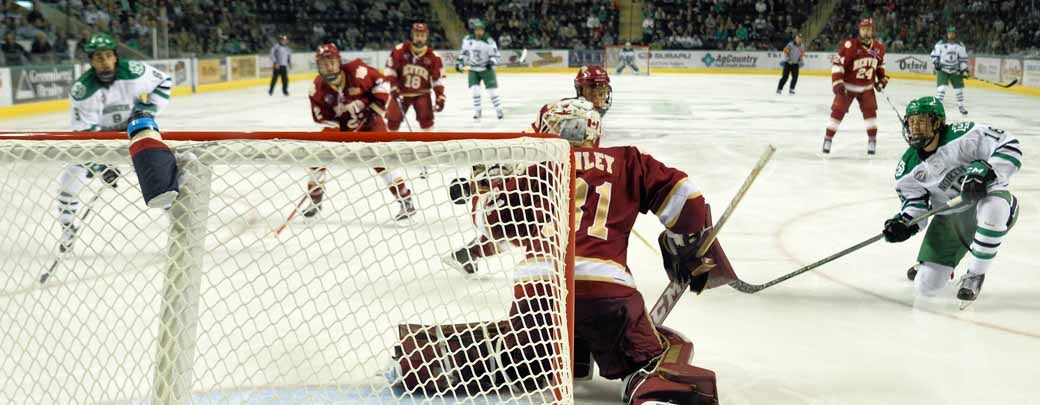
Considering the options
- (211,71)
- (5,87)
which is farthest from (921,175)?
(211,71)

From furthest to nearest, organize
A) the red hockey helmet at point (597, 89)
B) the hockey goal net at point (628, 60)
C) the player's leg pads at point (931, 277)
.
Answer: the hockey goal net at point (628, 60) < the player's leg pads at point (931, 277) < the red hockey helmet at point (597, 89)

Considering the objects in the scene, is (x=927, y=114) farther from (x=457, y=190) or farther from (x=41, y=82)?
(x=41, y=82)

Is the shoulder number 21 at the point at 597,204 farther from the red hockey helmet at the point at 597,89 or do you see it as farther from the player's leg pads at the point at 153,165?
the player's leg pads at the point at 153,165

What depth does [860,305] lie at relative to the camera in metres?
3.79

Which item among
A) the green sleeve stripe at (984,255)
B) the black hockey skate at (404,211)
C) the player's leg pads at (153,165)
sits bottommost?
the green sleeve stripe at (984,255)

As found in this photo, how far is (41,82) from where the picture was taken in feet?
39.5

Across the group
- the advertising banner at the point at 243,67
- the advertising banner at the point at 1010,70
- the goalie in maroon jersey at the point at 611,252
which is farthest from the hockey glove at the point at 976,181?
the advertising banner at the point at 243,67

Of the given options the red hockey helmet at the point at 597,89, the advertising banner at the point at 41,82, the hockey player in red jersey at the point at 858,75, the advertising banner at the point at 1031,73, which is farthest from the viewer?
the advertising banner at the point at 1031,73

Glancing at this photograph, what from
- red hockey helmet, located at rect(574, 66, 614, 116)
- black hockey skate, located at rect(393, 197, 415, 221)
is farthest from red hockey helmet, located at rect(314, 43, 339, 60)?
black hockey skate, located at rect(393, 197, 415, 221)

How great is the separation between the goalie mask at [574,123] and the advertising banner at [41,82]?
1081 centimetres

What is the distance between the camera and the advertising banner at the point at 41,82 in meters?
11.6

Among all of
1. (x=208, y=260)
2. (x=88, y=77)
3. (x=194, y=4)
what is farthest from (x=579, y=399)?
(x=194, y=4)

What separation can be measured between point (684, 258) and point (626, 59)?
20.8 metres

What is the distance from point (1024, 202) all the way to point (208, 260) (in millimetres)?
5096
